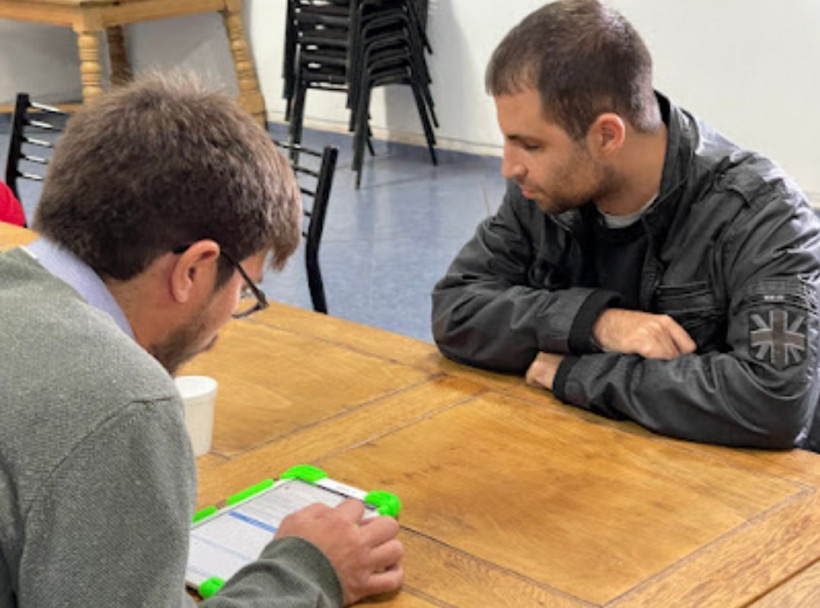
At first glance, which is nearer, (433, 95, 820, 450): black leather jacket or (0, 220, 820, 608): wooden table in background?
(0, 220, 820, 608): wooden table in background

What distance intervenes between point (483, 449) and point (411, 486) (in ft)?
0.51

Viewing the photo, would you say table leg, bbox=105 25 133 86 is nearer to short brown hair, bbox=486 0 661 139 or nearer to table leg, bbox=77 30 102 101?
table leg, bbox=77 30 102 101

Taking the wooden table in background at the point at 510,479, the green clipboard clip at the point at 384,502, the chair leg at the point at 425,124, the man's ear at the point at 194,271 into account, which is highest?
the man's ear at the point at 194,271

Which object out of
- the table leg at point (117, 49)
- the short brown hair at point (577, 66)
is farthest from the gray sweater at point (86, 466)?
the table leg at point (117, 49)

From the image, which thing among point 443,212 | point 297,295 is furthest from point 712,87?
point 297,295

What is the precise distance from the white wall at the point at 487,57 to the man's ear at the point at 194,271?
288 centimetres

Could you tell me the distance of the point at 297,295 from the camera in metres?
4.93

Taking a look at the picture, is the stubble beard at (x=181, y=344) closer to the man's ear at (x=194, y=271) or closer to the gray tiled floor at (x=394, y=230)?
the man's ear at (x=194, y=271)

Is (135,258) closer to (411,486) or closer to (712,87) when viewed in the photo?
(411,486)

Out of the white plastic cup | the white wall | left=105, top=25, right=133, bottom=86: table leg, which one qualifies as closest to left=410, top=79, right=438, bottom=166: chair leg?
the white wall

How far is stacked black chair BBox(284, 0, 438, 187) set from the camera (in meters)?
6.55

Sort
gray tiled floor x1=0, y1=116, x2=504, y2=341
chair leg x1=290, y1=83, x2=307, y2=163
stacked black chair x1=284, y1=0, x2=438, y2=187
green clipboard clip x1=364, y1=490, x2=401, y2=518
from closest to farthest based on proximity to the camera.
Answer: green clipboard clip x1=364, y1=490, x2=401, y2=518 < gray tiled floor x1=0, y1=116, x2=504, y2=341 < stacked black chair x1=284, y1=0, x2=438, y2=187 < chair leg x1=290, y1=83, x2=307, y2=163

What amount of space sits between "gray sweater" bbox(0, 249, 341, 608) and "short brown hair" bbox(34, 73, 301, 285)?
0.08 m

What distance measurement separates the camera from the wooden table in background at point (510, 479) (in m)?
1.58
